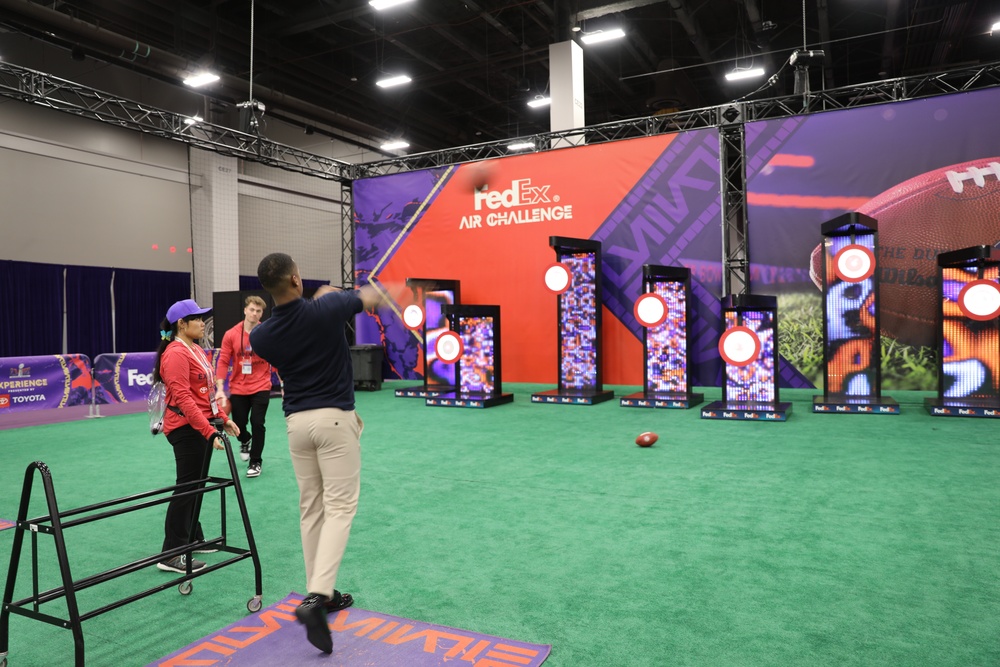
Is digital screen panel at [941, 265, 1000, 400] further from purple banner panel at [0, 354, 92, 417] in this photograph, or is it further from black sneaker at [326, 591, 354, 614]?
purple banner panel at [0, 354, 92, 417]

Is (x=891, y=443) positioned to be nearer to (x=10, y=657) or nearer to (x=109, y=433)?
(x=10, y=657)

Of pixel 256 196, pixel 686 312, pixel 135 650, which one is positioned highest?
pixel 256 196

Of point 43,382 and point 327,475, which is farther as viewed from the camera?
point 43,382

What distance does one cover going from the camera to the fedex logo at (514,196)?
11414 mm

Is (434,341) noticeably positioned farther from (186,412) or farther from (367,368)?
(186,412)

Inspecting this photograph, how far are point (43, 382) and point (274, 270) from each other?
26.0 feet

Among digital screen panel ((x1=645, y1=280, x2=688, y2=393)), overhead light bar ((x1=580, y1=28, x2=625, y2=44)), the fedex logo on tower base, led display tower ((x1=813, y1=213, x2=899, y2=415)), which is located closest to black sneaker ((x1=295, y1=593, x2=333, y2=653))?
led display tower ((x1=813, y1=213, x2=899, y2=415))

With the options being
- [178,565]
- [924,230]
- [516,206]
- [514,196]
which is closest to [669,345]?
[924,230]

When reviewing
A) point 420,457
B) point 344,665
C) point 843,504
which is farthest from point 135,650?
point 843,504

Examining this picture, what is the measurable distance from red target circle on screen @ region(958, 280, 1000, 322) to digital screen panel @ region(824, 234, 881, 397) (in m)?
0.92

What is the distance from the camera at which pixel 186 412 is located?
3297 mm

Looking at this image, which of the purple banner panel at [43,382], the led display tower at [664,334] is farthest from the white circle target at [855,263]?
the purple banner panel at [43,382]

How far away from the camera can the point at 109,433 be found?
303 inches

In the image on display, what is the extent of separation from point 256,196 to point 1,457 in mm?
11487
